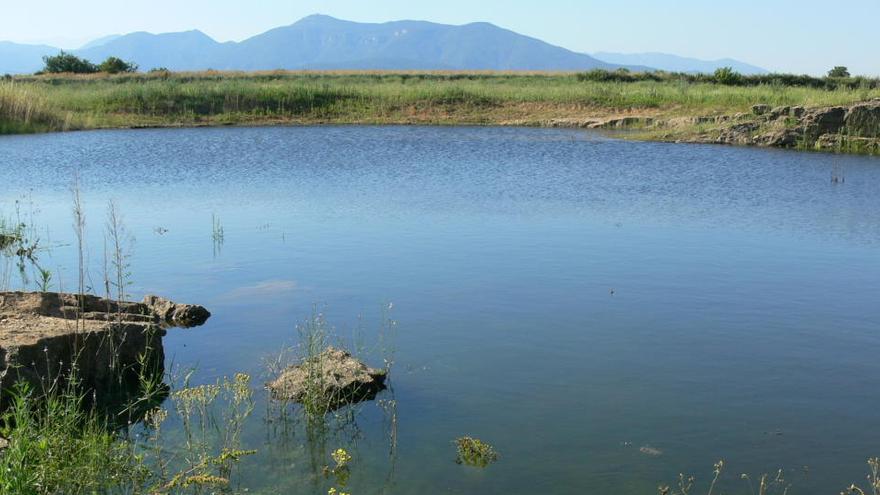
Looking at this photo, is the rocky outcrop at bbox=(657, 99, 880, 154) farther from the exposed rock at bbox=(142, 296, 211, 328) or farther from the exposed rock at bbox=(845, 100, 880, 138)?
the exposed rock at bbox=(142, 296, 211, 328)

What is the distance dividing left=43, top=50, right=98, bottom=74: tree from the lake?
4422cm

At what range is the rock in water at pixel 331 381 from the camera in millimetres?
7555

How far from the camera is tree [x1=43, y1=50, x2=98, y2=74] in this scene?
64.1 m

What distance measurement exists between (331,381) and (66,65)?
65.0 m

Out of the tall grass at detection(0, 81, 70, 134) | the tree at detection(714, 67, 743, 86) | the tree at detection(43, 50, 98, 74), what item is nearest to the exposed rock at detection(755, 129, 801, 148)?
the tree at detection(714, 67, 743, 86)

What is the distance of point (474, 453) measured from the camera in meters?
6.69

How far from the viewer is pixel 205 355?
8.98 metres

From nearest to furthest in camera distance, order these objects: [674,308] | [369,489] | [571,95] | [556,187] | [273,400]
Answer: [369,489]
[273,400]
[674,308]
[556,187]
[571,95]

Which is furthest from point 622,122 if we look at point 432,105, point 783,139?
point 432,105

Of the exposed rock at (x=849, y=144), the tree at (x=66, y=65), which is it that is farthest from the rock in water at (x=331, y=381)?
the tree at (x=66, y=65)

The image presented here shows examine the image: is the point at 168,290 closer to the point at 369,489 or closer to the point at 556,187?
the point at 369,489

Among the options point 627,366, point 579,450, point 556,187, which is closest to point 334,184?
point 556,187

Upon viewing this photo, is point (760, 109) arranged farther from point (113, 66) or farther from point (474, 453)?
point (113, 66)

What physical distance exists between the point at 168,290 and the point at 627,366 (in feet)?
20.7
